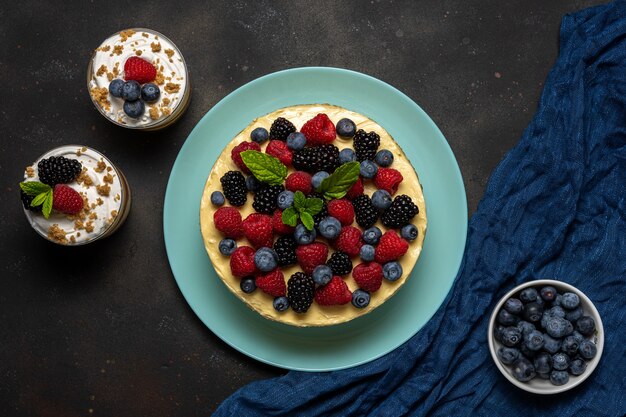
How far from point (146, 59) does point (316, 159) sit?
3.50 feet

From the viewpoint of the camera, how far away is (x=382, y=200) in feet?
8.59

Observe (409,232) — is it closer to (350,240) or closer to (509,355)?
(350,240)

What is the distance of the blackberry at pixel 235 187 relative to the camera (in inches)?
105

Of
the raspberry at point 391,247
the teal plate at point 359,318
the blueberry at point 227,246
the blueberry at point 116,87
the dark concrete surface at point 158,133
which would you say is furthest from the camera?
the dark concrete surface at point 158,133

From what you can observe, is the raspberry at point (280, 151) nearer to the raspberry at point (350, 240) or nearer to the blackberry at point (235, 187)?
the blackberry at point (235, 187)

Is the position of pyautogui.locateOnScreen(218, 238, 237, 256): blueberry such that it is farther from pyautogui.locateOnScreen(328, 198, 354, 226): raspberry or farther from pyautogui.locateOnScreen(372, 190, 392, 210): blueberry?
pyautogui.locateOnScreen(372, 190, 392, 210): blueberry

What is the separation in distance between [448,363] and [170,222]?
5.03ft

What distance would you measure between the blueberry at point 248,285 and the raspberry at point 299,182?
1.45ft

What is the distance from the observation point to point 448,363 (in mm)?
3064

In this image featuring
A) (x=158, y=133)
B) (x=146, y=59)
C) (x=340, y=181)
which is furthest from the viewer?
(x=158, y=133)

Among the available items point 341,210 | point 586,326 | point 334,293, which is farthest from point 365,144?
point 586,326

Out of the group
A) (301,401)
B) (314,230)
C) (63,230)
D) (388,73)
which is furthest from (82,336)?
(388,73)

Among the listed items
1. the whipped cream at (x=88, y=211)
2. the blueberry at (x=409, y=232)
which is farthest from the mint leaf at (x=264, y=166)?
the whipped cream at (x=88, y=211)

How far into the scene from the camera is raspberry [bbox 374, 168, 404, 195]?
2.64m
